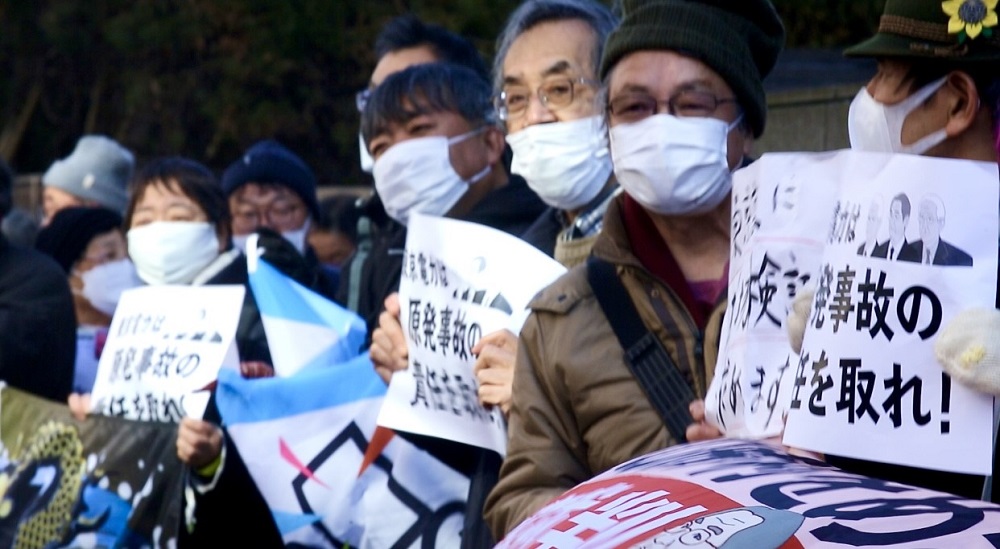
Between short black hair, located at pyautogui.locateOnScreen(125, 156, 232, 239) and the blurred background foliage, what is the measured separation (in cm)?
462

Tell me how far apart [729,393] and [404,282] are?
1.52 m

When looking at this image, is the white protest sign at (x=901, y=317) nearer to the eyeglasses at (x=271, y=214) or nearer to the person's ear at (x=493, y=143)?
the person's ear at (x=493, y=143)

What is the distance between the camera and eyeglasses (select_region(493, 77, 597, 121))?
12.6 ft

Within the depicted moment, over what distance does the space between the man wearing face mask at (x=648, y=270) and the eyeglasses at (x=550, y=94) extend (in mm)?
581

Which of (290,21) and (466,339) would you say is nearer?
(466,339)

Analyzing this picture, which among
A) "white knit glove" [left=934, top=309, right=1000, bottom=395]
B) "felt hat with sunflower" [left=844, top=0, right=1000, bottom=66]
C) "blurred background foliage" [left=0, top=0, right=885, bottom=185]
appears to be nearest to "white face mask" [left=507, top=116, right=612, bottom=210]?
"felt hat with sunflower" [left=844, top=0, right=1000, bottom=66]

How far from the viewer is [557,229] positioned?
3.98m

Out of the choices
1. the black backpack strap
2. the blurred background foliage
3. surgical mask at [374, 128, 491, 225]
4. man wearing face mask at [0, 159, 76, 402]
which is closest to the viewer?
the black backpack strap

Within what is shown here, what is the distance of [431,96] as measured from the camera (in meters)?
4.36

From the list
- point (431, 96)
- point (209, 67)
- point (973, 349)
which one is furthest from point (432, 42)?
point (209, 67)

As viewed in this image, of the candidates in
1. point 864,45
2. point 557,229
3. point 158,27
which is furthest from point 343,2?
point 864,45

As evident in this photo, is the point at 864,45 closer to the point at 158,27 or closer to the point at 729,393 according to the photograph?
the point at 729,393

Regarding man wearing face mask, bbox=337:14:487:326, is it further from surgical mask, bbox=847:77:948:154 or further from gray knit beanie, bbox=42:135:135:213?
gray knit beanie, bbox=42:135:135:213

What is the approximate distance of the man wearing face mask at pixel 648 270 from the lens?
2.90 metres
